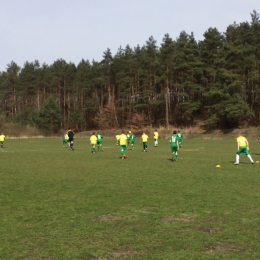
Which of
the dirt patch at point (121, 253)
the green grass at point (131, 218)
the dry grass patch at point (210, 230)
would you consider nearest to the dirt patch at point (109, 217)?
the green grass at point (131, 218)

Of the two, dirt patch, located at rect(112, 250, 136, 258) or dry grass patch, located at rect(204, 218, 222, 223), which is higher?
dirt patch, located at rect(112, 250, 136, 258)

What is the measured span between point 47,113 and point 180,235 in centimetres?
7382

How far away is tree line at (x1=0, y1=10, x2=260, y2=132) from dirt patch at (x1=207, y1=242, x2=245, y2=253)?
49.1 meters

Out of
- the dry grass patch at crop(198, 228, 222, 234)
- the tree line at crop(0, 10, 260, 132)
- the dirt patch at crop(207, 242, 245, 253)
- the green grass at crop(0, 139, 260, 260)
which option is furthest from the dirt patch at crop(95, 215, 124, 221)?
the tree line at crop(0, 10, 260, 132)

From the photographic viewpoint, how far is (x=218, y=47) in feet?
206

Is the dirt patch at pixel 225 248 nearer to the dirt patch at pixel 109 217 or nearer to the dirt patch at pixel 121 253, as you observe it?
the dirt patch at pixel 121 253

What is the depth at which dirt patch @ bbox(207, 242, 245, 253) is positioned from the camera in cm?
537

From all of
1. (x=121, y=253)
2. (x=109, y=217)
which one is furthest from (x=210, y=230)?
(x=109, y=217)

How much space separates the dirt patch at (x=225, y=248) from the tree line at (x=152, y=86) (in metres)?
49.1

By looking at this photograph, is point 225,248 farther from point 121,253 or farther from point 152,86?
point 152,86

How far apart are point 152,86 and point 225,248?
6394 cm

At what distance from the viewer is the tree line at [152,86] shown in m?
56.0

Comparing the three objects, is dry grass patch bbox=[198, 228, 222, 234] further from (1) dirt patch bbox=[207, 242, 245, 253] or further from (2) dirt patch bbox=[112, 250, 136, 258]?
(2) dirt patch bbox=[112, 250, 136, 258]

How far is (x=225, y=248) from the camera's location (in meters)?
5.47
